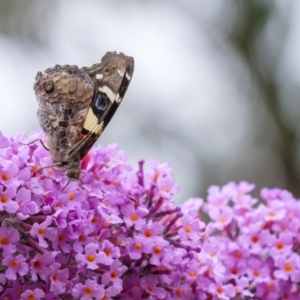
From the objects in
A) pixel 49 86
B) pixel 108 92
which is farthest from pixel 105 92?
pixel 49 86

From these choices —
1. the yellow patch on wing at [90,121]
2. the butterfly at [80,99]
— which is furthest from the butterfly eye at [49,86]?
the yellow patch on wing at [90,121]

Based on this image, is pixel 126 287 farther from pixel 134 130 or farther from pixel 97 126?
pixel 134 130

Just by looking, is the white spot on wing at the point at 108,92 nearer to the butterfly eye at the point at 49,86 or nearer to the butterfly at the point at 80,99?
the butterfly at the point at 80,99

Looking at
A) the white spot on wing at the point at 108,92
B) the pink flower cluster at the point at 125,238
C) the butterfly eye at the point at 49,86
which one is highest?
the white spot on wing at the point at 108,92

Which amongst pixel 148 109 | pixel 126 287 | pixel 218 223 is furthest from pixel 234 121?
pixel 126 287

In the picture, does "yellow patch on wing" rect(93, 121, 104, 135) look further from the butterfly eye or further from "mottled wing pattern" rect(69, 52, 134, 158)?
the butterfly eye
